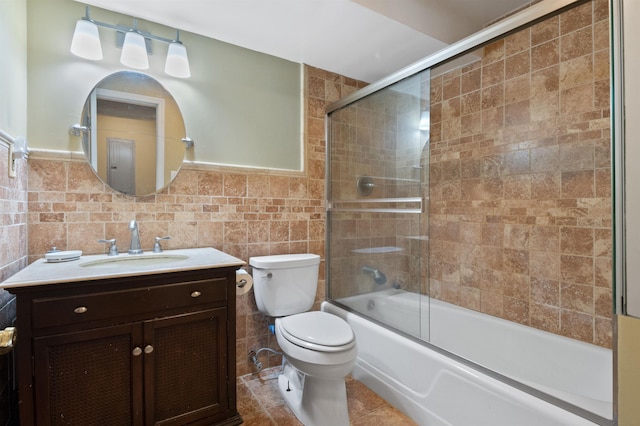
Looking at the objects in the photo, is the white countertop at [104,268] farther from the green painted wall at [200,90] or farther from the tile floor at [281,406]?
the tile floor at [281,406]

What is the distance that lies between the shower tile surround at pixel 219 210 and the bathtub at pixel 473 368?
0.62 meters

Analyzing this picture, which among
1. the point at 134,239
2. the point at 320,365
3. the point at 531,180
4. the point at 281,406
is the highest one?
the point at 531,180

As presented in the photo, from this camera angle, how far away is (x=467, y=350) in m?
1.89

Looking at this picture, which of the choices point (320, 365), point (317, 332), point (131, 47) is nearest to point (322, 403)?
point (320, 365)

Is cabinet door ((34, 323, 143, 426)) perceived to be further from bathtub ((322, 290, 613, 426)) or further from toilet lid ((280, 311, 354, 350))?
bathtub ((322, 290, 613, 426))

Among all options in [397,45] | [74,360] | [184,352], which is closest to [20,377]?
[74,360]

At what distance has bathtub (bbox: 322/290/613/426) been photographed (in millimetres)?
1248

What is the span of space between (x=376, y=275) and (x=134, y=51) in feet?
6.78

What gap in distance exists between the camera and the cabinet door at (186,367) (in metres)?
1.35

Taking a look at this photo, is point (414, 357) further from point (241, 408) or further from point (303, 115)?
point (303, 115)

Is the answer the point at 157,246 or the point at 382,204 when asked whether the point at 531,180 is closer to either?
the point at 382,204

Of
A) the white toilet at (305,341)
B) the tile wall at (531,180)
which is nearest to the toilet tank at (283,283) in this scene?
the white toilet at (305,341)

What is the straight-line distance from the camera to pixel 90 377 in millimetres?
1242

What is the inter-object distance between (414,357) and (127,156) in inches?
76.7
